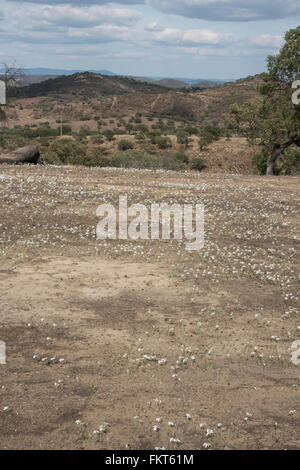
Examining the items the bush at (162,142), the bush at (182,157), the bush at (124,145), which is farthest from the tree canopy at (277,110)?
the bush at (162,142)

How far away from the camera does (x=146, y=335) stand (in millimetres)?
6793

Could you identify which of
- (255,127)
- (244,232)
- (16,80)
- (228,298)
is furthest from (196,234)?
(16,80)

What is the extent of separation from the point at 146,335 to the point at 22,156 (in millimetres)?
15983

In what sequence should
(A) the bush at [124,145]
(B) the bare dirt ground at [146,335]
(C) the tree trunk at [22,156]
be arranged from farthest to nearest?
(A) the bush at [124,145] < (C) the tree trunk at [22,156] < (B) the bare dirt ground at [146,335]

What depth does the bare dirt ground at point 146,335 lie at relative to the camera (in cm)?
494

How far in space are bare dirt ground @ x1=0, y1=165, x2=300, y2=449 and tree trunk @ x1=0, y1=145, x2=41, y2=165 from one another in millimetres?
8065

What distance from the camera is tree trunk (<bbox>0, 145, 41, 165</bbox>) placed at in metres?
20.3

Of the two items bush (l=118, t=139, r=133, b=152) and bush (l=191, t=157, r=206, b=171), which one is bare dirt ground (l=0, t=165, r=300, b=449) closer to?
bush (l=191, t=157, r=206, b=171)

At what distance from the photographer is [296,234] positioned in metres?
11.7

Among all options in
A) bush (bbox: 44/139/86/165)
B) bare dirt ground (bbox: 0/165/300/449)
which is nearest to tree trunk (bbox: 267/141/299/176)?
bare dirt ground (bbox: 0/165/300/449)

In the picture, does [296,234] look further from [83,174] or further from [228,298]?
[83,174]

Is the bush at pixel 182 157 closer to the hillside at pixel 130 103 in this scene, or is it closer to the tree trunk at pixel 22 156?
the tree trunk at pixel 22 156

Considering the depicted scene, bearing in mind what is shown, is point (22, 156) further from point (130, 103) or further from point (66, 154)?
point (130, 103)

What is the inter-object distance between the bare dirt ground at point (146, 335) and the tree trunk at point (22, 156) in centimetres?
807
